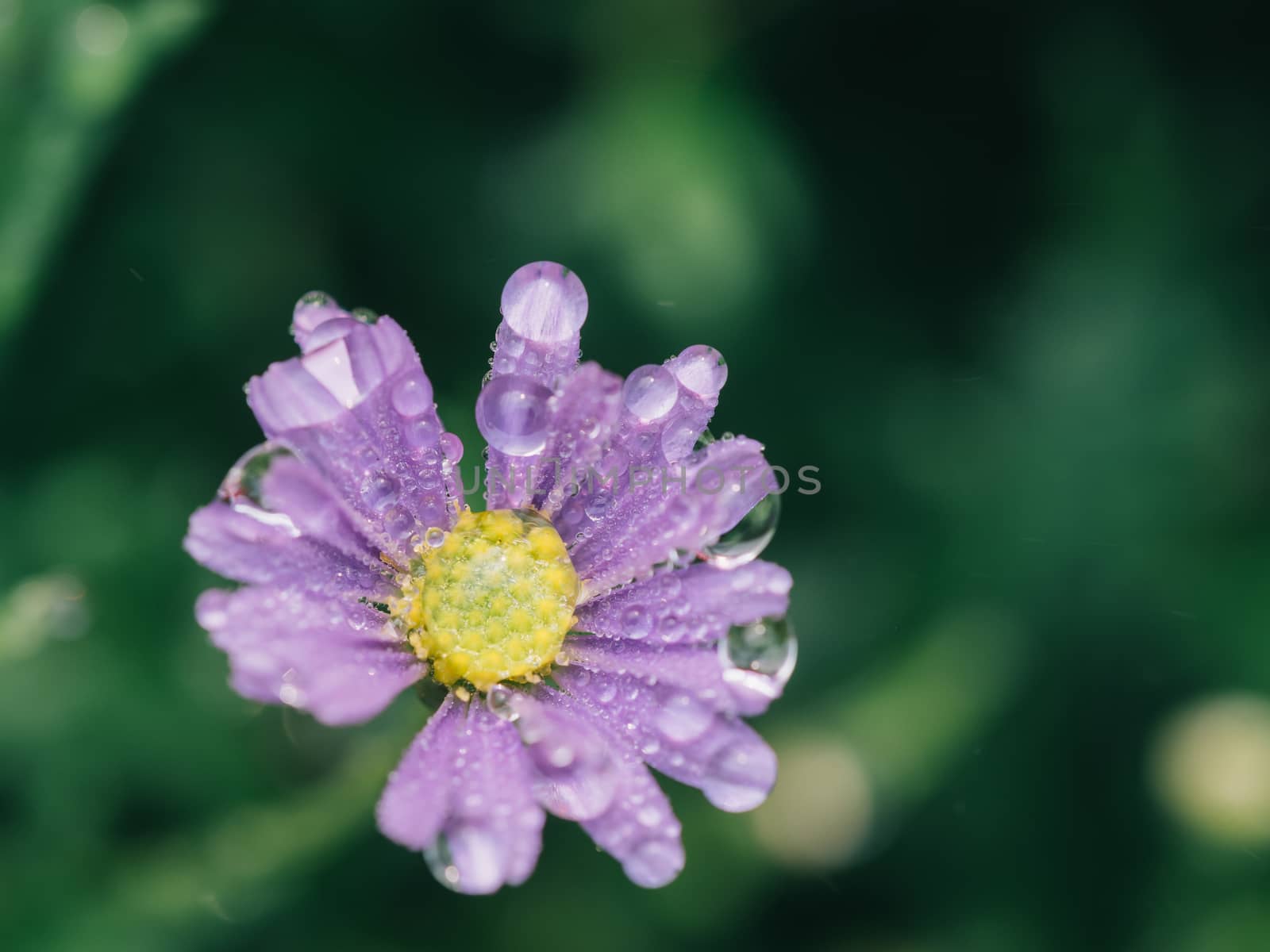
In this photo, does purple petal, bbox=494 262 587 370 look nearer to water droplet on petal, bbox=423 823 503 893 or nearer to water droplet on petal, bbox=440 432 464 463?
water droplet on petal, bbox=440 432 464 463

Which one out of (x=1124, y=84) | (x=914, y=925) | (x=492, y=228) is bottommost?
(x=914, y=925)

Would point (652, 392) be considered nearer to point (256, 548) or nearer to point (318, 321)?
point (318, 321)

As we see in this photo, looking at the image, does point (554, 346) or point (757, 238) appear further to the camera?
point (757, 238)

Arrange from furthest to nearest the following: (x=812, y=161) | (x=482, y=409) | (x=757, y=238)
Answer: (x=812, y=161), (x=757, y=238), (x=482, y=409)

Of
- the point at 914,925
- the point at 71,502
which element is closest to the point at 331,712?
the point at 71,502

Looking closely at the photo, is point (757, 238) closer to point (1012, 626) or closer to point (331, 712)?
point (1012, 626)

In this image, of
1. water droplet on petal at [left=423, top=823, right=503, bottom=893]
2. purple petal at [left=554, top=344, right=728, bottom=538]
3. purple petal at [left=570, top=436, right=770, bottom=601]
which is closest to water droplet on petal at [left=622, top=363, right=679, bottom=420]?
purple petal at [left=554, top=344, right=728, bottom=538]

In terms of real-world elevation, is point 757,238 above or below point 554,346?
above
